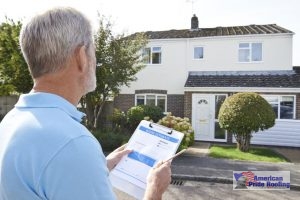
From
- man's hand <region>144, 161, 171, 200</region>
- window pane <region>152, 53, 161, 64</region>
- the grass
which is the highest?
window pane <region>152, 53, 161, 64</region>

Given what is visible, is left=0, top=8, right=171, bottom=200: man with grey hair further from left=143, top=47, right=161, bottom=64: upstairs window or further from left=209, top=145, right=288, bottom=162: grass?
left=143, top=47, right=161, bottom=64: upstairs window

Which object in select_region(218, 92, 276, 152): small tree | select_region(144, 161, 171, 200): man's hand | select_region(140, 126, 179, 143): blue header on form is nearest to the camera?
select_region(144, 161, 171, 200): man's hand

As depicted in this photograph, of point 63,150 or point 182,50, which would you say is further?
point 182,50

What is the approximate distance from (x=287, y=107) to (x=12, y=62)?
13.3 m

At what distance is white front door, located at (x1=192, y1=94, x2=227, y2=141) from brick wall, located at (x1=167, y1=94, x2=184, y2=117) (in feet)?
3.56

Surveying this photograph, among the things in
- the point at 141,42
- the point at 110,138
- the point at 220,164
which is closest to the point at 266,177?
the point at 220,164

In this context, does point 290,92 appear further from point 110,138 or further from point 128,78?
point 110,138

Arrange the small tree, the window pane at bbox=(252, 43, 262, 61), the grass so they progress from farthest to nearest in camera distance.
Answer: the window pane at bbox=(252, 43, 262, 61), the small tree, the grass

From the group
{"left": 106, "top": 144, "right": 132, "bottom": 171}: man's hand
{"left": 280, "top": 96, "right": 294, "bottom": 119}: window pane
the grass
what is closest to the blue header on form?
{"left": 106, "top": 144, "right": 132, "bottom": 171}: man's hand

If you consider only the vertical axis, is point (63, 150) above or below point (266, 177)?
above

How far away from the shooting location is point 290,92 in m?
16.2

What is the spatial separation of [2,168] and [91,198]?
37 cm

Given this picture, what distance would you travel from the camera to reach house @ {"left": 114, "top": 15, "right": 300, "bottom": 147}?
16531 millimetres

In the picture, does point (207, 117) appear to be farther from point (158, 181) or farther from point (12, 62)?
point (158, 181)
